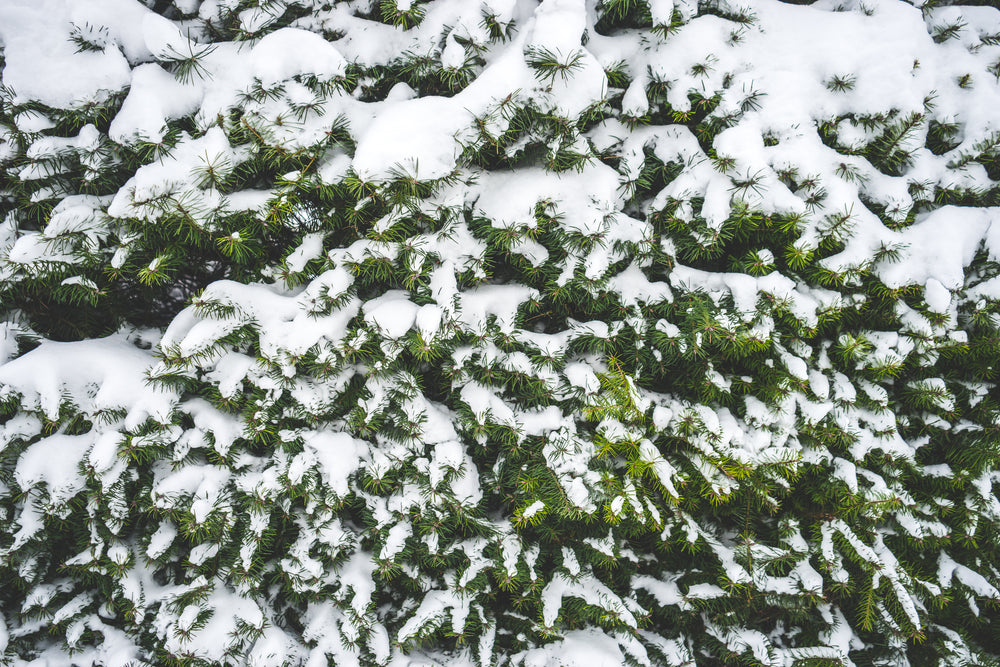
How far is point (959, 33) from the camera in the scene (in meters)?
2.04

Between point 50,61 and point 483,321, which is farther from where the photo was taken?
point 483,321

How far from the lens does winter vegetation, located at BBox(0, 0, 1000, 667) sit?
172 centimetres

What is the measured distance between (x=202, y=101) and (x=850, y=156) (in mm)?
2893

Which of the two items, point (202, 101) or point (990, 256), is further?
point (990, 256)

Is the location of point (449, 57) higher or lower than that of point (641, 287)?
higher

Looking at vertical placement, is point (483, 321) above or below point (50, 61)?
below

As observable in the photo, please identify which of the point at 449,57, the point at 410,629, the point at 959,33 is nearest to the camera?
the point at 449,57

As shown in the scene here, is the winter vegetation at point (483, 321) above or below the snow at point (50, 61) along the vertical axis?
below

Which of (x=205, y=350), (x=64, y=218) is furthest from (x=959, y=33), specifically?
(x=64, y=218)

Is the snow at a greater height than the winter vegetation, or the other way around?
the snow

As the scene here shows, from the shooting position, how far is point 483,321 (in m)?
1.80

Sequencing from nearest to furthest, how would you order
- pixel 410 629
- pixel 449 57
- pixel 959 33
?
pixel 449 57 → pixel 410 629 → pixel 959 33

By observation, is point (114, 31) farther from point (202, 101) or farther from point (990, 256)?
point (990, 256)

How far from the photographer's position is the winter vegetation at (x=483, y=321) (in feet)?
5.64
